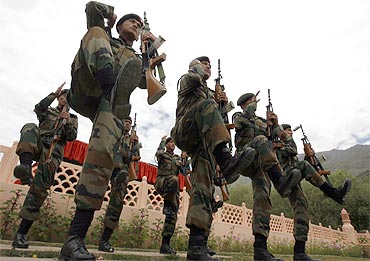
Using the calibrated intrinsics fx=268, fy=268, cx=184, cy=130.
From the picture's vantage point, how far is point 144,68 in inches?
100

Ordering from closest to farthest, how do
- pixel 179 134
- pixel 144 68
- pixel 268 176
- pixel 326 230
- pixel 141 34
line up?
pixel 144 68 → pixel 179 134 → pixel 141 34 → pixel 268 176 → pixel 326 230

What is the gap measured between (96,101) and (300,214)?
11.1 feet

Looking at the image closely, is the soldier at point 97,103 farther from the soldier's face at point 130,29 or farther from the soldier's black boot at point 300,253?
the soldier's black boot at point 300,253

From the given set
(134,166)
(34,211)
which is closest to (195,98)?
(34,211)

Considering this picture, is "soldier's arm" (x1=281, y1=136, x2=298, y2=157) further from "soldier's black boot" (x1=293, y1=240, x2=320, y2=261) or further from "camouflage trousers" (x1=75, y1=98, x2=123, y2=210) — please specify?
"camouflage trousers" (x1=75, y1=98, x2=123, y2=210)

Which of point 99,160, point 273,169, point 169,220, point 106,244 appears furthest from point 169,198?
point 99,160

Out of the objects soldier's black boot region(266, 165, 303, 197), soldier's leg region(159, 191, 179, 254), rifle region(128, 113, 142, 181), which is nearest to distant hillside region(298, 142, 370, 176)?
rifle region(128, 113, 142, 181)

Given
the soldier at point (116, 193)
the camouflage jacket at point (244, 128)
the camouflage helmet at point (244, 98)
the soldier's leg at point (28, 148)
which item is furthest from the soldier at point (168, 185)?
the soldier's leg at point (28, 148)

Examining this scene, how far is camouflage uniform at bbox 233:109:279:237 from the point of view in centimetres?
326

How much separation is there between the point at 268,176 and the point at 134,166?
2.93m

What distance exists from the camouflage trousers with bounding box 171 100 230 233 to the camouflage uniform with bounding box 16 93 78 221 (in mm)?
1892

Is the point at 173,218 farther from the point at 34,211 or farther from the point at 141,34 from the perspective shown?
the point at 141,34

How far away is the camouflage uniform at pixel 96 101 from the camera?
5.81 feet

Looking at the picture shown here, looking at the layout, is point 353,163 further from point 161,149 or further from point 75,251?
point 75,251
